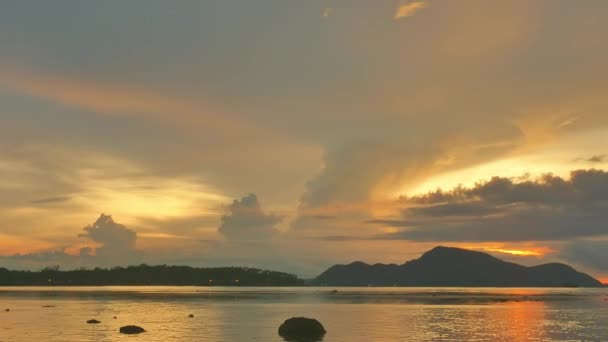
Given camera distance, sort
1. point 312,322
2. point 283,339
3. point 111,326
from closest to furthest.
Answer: point 283,339
point 312,322
point 111,326

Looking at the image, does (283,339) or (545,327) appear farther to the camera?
(545,327)

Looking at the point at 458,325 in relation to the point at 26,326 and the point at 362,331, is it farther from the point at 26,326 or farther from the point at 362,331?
the point at 26,326

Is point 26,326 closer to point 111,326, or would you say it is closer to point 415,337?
point 111,326

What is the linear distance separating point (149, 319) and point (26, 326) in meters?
19.1

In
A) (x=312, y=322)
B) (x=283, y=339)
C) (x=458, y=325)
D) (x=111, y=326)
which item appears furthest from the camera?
(x=458, y=325)

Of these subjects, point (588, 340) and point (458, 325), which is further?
point (458, 325)

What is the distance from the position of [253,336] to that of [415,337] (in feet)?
57.6

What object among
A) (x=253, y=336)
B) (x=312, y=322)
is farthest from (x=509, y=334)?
(x=253, y=336)

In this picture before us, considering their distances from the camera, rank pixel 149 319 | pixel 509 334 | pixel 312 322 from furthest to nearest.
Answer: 1. pixel 149 319
2. pixel 509 334
3. pixel 312 322

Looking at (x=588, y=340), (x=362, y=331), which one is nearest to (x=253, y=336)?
(x=362, y=331)

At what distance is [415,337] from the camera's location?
71.2 m

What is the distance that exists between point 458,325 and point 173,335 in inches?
1521

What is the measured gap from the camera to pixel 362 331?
7894 cm

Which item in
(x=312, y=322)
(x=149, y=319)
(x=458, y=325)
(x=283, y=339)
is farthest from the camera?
(x=149, y=319)
